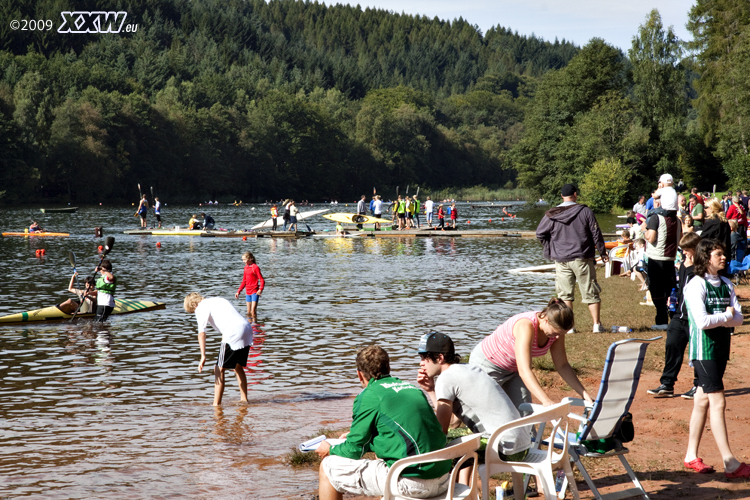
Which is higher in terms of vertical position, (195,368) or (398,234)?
(398,234)

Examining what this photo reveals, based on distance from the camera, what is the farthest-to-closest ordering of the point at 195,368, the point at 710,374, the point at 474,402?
the point at 195,368 → the point at 710,374 → the point at 474,402

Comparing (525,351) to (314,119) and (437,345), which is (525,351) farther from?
(314,119)

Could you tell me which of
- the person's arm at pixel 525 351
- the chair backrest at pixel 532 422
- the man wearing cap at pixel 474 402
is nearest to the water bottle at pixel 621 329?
the person's arm at pixel 525 351

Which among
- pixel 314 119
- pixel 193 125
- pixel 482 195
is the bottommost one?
pixel 482 195

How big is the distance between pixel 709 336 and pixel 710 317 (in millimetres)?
153

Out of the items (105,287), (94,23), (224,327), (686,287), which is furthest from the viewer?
(94,23)

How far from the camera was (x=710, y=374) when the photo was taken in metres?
5.93

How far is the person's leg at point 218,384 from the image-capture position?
901 cm

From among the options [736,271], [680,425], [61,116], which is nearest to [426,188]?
[61,116]

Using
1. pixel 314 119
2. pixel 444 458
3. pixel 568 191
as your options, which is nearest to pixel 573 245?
pixel 568 191

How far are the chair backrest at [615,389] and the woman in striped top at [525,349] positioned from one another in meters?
0.32

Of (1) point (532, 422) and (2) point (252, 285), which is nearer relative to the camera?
(1) point (532, 422)

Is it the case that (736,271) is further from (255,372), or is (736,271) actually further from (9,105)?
(9,105)

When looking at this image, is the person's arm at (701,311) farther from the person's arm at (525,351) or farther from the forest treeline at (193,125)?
the forest treeline at (193,125)
